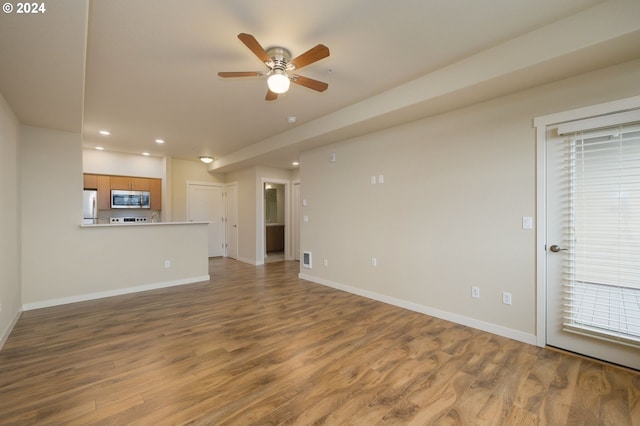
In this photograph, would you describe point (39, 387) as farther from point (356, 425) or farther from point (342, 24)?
point (342, 24)

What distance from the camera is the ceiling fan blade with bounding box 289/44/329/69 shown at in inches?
78.6

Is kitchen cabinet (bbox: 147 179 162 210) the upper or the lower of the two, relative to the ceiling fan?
lower

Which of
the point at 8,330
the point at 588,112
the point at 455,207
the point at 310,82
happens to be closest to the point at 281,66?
the point at 310,82

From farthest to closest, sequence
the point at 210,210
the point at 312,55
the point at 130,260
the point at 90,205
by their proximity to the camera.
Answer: the point at 210,210 < the point at 90,205 < the point at 130,260 < the point at 312,55

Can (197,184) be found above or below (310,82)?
below

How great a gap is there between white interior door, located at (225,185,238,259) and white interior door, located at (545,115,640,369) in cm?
668

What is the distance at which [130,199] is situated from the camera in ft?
21.3

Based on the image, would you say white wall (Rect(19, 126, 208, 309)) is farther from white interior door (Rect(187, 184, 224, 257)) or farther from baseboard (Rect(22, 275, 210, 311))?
white interior door (Rect(187, 184, 224, 257))

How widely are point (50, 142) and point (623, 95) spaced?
6.37m

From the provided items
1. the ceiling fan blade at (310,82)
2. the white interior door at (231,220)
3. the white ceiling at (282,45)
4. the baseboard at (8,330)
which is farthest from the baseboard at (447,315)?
the baseboard at (8,330)

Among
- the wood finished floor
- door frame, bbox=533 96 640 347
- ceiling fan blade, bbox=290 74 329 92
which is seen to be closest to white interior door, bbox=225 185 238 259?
the wood finished floor

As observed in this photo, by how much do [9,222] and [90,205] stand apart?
3.46 m

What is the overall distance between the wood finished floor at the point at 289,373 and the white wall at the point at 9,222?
0.27 meters

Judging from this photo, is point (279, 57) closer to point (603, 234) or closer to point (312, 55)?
point (312, 55)
